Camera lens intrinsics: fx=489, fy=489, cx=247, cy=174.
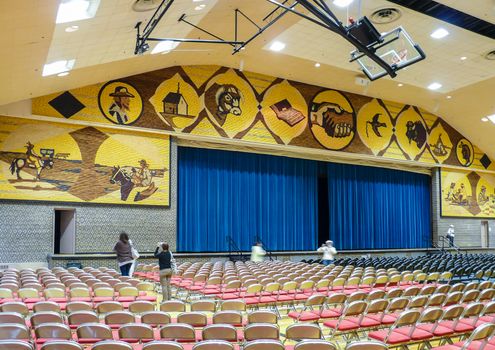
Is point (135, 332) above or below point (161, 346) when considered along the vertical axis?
below

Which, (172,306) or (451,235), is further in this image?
(451,235)

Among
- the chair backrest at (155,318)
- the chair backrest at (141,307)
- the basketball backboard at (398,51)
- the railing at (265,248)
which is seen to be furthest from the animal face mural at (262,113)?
the chair backrest at (155,318)

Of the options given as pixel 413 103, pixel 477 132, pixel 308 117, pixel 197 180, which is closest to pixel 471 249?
pixel 477 132

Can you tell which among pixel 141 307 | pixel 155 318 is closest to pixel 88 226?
pixel 141 307

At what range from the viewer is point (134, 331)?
574 centimetres

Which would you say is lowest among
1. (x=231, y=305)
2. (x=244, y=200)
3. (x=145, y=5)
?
(x=231, y=305)

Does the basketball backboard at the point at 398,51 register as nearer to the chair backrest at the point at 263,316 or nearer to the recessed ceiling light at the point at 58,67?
the chair backrest at the point at 263,316

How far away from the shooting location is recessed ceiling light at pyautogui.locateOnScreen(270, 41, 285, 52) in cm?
1823

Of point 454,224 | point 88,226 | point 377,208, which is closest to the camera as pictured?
point 88,226

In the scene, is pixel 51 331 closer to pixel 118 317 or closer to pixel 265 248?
pixel 118 317

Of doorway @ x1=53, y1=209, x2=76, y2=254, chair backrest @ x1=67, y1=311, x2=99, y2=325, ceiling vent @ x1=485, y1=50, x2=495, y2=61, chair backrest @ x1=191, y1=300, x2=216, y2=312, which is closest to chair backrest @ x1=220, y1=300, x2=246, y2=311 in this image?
chair backrest @ x1=191, y1=300, x2=216, y2=312

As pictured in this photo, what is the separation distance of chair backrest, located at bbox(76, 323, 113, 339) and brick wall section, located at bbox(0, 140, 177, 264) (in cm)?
1212

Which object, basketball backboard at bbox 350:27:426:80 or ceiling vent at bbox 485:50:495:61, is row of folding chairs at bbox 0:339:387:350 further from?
ceiling vent at bbox 485:50:495:61

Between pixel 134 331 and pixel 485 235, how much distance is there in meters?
29.7
